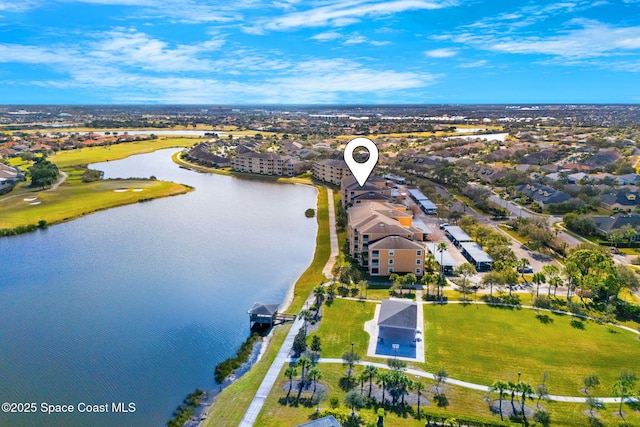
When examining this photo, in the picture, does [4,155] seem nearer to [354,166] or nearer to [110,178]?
[110,178]

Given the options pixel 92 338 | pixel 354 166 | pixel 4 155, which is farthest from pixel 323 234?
pixel 4 155

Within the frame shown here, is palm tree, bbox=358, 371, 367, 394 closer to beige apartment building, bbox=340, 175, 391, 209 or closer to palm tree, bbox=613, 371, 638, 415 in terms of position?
palm tree, bbox=613, 371, 638, 415

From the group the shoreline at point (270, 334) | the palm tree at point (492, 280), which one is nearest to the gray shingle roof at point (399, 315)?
the shoreline at point (270, 334)

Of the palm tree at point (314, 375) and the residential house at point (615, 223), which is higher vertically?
the residential house at point (615, 223)

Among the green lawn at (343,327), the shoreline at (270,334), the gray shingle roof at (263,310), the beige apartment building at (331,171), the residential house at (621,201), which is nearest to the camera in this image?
the shoreline at (270,334)

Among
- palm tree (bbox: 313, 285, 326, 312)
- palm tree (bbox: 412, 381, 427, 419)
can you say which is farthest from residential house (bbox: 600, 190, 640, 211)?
Answer: palm tree (bbox: 412, 381, 427, 419)

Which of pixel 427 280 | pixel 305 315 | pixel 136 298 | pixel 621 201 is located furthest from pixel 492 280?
pixel 621 201

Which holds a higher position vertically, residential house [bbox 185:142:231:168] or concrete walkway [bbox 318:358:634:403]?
residential house [bbox 185:142:231:168]

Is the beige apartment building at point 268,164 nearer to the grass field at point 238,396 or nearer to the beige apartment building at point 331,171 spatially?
the beige apartment building at point 331,171
